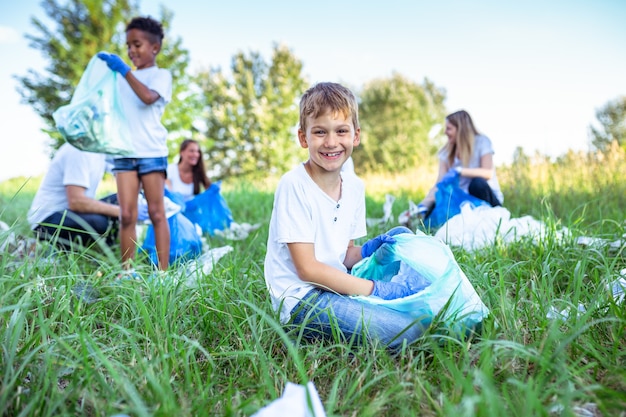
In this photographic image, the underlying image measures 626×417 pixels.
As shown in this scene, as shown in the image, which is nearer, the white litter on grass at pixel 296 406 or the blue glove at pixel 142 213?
the white litter on grass at pixel 296 406

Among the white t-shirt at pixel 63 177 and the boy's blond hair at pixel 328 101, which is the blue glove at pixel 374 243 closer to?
the boy's blond hair at pixel 328 101

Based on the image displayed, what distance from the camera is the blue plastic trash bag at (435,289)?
4.68 feet

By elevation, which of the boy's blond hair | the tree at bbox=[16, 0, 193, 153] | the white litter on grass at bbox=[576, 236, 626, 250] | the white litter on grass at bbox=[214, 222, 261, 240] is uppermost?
the tree at bbox=[16, 0, 193, 153]

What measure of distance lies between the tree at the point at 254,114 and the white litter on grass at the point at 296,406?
17.8 m

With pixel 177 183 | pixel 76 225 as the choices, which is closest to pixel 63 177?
pixel 76 225

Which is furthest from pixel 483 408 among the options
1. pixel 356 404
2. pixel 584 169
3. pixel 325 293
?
pixel 584 169

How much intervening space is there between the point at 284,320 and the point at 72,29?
16508 mm

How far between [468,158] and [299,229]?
2709 millimetres

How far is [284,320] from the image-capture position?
158 cm

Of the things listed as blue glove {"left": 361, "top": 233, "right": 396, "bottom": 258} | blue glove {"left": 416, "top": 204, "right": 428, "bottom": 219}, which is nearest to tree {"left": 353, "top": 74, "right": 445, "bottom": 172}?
blue glove {"left": 416, "top": 204, "right": 428, "bottom": 219}

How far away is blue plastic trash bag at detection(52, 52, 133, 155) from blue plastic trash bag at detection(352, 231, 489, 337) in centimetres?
169

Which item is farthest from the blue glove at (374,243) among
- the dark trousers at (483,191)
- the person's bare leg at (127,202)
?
the dark trousers at (483,191)

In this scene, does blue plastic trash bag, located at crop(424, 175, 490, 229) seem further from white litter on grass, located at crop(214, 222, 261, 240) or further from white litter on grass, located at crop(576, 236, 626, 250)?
white litter on grass, located at crop(214, 222, 261, 240)

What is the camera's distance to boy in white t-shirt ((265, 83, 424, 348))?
4.82 ft
